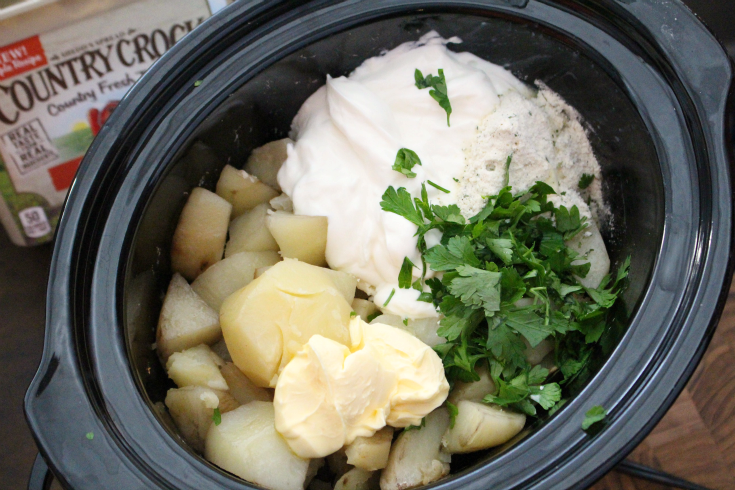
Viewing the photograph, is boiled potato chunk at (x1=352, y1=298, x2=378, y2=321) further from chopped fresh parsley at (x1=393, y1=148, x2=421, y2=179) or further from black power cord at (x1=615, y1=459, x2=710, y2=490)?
black power cord at (x1=615, y1=459, x2=710, y2=490)

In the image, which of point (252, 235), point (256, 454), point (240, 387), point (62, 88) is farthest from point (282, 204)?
point (62, 88)

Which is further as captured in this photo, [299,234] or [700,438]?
[700,438]

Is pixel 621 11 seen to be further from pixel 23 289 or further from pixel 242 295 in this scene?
pixel 23 289

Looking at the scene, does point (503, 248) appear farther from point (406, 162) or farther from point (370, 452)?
point (370, 452)

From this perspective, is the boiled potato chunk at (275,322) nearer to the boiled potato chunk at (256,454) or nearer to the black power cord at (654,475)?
the boiled potato chunk at (256,454)

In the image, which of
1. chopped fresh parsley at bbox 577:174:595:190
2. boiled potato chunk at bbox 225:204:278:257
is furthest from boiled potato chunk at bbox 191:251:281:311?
chopped fresh parsley at bbox 577:174:595:190

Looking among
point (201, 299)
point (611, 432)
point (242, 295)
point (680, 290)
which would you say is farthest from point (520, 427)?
point (201, 299)

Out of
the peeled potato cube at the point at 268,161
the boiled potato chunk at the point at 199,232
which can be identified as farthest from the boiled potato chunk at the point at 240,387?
the peeled potato cube at the point at 268,161
